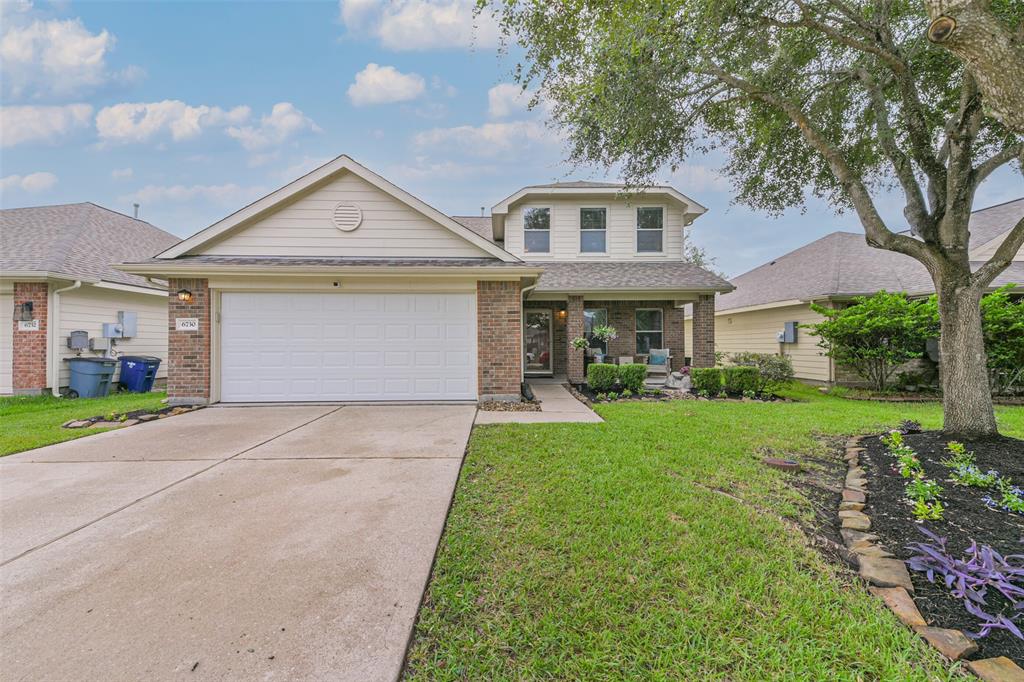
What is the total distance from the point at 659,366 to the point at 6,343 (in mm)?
15985

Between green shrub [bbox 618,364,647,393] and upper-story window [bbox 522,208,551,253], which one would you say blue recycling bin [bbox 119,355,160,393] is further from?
green shrub [bbox 618,364,647,393]

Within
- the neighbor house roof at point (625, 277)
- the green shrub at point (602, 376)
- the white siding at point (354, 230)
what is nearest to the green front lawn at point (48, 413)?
the white siding at point (354, 230)

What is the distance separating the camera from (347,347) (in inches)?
312

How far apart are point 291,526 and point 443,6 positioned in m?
7.91

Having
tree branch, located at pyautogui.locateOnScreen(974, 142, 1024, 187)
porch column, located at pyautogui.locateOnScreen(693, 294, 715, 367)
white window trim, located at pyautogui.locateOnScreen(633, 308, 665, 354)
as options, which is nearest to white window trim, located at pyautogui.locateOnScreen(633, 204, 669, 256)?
white window trim, located at pyautogui.locateOnScreen(633, 308, 665, 354)

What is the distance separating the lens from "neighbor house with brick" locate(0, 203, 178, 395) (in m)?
9.28

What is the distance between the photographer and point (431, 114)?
15.0 metres

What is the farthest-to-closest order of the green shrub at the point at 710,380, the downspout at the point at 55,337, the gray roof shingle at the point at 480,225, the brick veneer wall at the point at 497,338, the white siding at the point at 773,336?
the gray roof shingle at the point at 480,225 → the white siding at the point at 773,336 → the green shrub at the point at 710,380 → the downspout at the point at 55,337 → the brick veneer wall at the point at 497,338

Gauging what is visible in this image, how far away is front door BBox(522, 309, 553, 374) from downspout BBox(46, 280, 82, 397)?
11.2m

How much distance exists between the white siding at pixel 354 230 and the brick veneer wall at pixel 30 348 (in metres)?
5.64

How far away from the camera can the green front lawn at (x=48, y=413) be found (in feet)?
17.6

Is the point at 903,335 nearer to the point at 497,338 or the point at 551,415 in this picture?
the point at 551,415

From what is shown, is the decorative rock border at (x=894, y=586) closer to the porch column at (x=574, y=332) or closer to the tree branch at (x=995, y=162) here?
the tree branch at (x=995, y=162)

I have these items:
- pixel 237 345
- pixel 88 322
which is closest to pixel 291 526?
pixel 237 345
